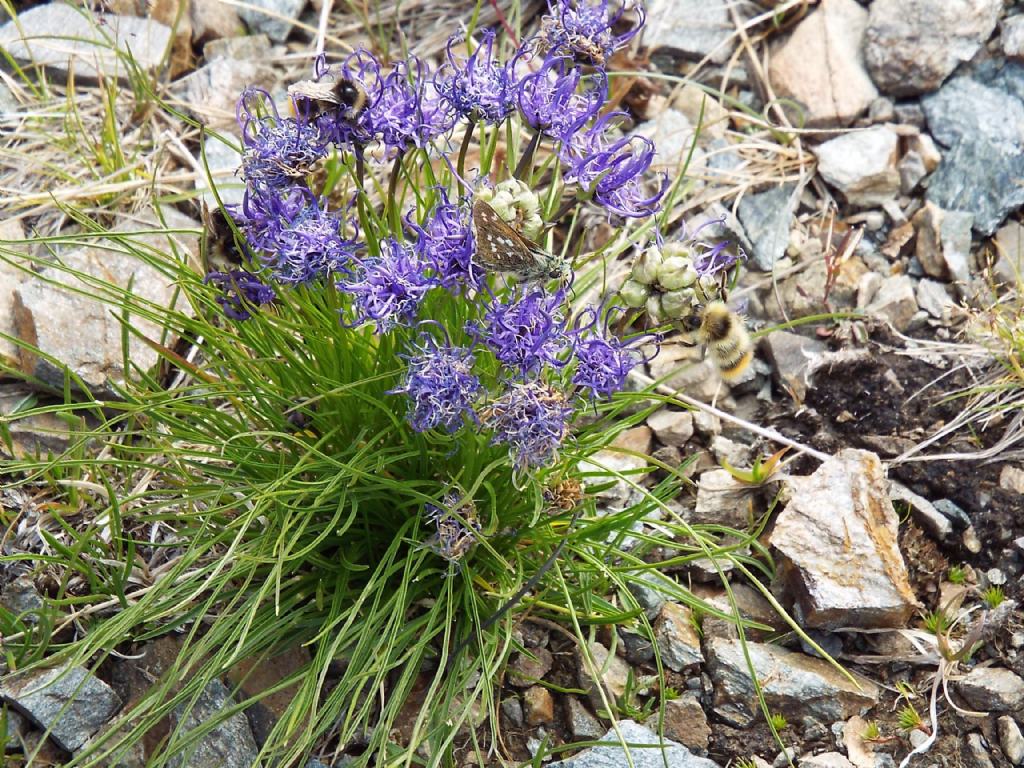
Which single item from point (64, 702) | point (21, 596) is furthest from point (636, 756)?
point (21, 596)

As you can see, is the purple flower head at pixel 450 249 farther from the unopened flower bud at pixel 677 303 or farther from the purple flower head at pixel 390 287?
the unopened flower bud at pixel 677 303

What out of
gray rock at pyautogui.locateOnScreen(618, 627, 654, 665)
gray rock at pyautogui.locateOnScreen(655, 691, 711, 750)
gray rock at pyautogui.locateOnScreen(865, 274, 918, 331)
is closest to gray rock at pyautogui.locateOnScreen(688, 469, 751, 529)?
gray rock at pyautogui.locateOnScreen(618, 627, 654, 665)

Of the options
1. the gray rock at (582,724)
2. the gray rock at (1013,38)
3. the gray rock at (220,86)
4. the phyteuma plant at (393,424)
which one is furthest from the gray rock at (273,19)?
the gray rock at (582,724)

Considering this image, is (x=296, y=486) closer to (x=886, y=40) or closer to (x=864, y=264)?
(x=864, y=264)

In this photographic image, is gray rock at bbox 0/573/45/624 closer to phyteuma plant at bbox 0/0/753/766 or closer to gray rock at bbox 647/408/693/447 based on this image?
phyteuma plant at bbox 0/0/753/766

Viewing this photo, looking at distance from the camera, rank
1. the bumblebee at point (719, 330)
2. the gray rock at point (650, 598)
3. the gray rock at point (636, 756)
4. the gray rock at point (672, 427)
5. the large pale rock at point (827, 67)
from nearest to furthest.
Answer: the bumblebee at point (719, 330)
the gray rock at point (636, 756)
the gray rock at point (650, 598)
the gray rock at point (672, 427)
the large pale rock at point (827, 67)
